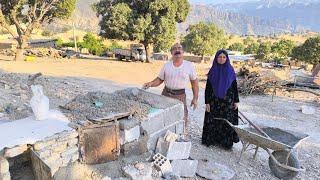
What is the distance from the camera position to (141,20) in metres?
20.0

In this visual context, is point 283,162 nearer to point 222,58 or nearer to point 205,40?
point 222,58

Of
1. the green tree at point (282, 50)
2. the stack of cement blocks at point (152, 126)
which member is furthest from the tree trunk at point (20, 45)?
the green tree at point (282, 50)

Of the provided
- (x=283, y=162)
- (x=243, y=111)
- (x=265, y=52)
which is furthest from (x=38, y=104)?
(x=265, y=52)

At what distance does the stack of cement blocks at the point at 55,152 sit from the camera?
138 inches

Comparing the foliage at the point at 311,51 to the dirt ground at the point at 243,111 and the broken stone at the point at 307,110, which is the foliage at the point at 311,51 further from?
the broken stone at the point at 307,110

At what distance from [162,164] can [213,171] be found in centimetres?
92

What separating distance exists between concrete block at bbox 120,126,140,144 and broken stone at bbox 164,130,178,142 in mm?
458

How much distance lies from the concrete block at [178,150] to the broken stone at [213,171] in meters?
0.34

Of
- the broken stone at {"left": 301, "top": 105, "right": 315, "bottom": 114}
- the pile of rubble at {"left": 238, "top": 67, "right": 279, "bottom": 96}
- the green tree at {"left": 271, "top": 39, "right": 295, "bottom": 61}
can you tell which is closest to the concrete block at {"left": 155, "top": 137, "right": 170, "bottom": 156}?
the broken stone at {"left": 301, "top": 105, "right": 315, "bottom": 114}

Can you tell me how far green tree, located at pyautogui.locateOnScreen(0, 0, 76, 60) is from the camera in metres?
17.8

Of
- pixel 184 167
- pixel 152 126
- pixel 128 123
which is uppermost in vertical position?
pixel 128 123

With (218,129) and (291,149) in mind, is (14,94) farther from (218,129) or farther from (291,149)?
(291,149)

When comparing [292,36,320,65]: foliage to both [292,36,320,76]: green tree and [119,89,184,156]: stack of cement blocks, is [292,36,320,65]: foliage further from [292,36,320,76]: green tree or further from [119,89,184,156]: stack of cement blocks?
[119,89,184,156]: stack of cement blocks

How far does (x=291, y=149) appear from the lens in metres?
4.77
